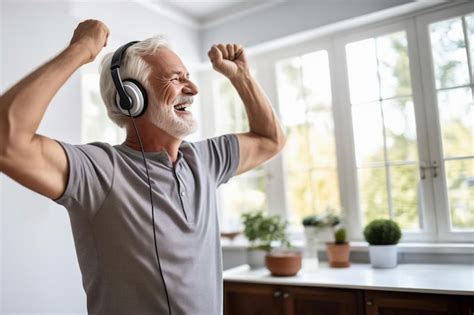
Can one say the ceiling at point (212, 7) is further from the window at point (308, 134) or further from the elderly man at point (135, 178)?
the elderly man at point (135, 178)

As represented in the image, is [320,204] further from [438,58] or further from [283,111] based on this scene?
[438,58]

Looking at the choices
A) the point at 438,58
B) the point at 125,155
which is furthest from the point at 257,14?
the point at 125,155

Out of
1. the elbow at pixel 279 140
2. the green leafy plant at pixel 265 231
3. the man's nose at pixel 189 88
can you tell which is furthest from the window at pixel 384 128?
the man's nose at pixel 189 88

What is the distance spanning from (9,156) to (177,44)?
2174 millimetres

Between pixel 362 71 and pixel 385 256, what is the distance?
1159 millimetres

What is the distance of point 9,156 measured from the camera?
2.52ft

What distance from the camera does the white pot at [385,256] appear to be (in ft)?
6.75

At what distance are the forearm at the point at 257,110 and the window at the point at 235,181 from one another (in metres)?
1.44

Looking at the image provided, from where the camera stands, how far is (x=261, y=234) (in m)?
2.28

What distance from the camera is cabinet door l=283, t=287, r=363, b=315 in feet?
5.83

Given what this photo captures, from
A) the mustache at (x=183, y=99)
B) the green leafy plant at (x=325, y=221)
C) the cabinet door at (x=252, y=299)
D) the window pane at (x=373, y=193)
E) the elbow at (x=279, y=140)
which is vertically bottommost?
the cabinet door at (x=252, y=299)

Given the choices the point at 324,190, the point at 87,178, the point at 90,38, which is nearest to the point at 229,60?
the point at 90,38

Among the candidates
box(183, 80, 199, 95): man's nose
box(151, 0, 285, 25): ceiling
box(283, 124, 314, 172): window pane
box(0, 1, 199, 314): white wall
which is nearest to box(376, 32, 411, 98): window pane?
box(283, 124, 314, 172): window pane

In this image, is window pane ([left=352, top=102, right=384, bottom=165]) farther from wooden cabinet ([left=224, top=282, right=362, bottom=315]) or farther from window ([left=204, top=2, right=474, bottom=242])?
wooden cabinet ([left=224, top=282, right=362, bottom=315])
